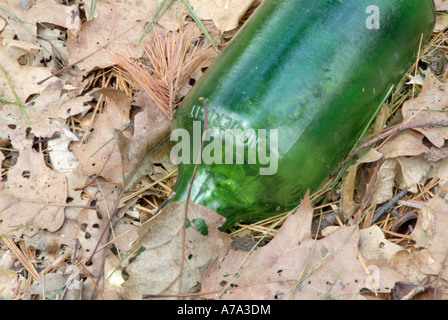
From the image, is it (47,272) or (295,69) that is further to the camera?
(47,272)

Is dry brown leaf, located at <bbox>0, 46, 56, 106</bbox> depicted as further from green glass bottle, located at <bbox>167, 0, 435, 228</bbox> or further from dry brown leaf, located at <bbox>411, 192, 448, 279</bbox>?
dry brown leaf, located at <bbox>411, 192, 448, 279</bbox>

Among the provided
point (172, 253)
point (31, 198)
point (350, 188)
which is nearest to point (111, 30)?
point (31, 198)

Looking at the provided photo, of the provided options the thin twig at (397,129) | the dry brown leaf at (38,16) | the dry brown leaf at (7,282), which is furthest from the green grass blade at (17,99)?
the thin twig at (397,129)

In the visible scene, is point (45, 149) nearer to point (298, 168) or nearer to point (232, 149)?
point (232, 149)

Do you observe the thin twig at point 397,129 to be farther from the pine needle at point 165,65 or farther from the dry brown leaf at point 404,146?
the pine needle at point 165,65

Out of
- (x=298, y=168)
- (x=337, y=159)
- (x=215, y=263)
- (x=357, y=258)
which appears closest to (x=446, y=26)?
(x=337, y=159)
